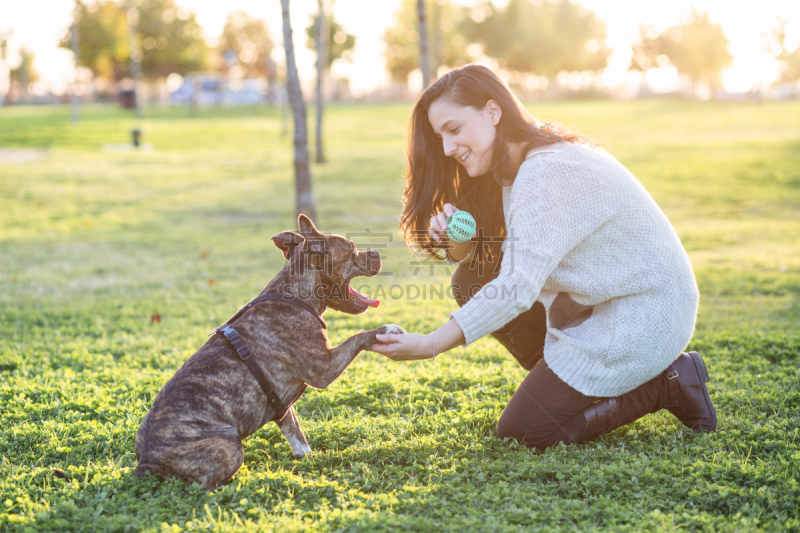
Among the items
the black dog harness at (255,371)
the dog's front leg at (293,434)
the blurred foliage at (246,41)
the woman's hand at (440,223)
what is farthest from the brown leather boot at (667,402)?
the blurred foliage at (246,41)

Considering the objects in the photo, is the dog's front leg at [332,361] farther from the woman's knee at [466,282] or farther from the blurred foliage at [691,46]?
the blurred foliage at [691,46]

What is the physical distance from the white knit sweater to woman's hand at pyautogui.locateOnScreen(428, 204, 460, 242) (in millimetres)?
706

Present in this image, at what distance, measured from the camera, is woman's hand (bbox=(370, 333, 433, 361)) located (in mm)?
4012

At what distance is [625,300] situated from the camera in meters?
4.05

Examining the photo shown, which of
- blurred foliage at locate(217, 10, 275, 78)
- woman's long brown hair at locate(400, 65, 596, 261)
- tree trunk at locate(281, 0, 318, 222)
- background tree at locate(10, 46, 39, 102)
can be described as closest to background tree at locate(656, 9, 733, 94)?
blurred foliage at locate(217, 10, 275, 78)

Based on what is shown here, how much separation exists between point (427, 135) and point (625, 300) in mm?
1839

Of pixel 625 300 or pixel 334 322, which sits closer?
pixel 625 300

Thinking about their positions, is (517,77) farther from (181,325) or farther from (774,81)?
(181,325)

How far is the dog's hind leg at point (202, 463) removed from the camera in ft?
12.3

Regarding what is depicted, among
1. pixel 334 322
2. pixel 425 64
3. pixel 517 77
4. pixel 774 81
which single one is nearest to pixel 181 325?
pixel 334 322

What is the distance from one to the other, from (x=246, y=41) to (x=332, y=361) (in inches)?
3371

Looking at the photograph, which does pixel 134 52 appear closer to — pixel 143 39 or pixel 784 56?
pixel 143 39

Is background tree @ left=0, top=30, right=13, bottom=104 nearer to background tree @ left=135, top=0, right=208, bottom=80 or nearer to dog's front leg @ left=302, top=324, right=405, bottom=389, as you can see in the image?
background tree @ left=135, top=0, right=208, bottom=80

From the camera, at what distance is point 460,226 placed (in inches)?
184
